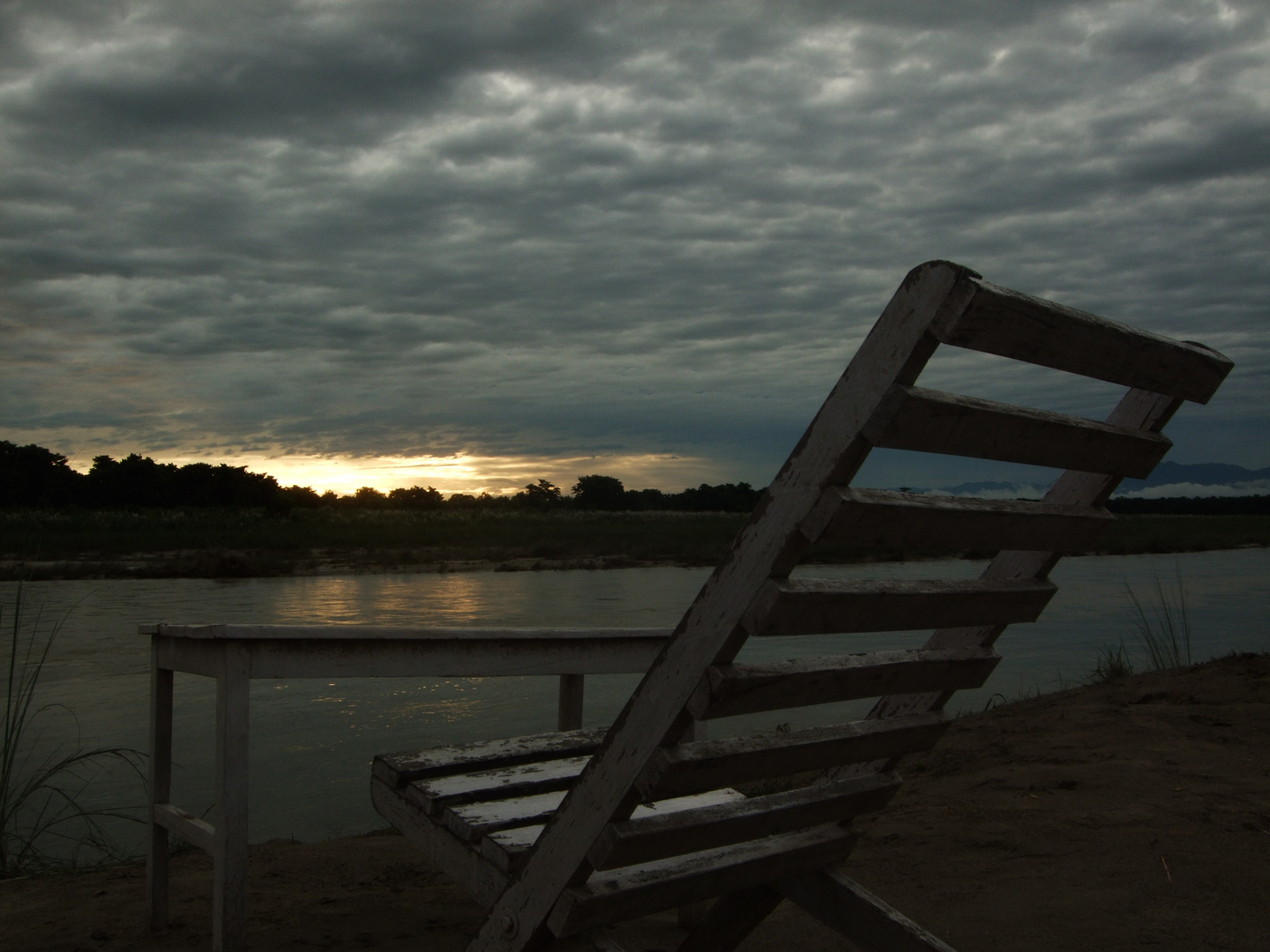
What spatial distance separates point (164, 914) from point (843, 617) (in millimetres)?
2434

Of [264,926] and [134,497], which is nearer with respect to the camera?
[264,926]

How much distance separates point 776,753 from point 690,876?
1.04 ft

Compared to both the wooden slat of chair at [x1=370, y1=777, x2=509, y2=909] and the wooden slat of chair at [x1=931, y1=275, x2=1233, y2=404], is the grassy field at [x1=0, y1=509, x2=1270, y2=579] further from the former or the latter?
the wooden slat of chair at [x1=931, y1=275, x2=1233, y2=404]

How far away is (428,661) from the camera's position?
248 cm

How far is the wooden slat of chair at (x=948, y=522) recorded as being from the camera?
1.09 m

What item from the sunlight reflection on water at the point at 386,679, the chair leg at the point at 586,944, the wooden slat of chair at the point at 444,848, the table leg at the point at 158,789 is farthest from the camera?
the sunlight reflection on water at the point at 386,679

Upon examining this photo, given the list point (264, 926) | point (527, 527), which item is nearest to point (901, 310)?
point (264, 926)

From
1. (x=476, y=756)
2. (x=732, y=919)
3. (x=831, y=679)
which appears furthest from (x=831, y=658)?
(x=476, y=756)

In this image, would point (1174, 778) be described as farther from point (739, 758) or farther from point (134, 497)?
point (134, 497)

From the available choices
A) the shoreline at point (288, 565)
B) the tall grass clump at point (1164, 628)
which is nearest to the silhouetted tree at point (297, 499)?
the shoreline at point (288, 565)

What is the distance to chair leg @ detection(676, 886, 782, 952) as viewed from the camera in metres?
1.87

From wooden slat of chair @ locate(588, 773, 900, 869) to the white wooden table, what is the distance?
2.85 feet

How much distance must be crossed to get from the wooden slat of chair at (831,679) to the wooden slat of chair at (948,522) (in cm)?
21

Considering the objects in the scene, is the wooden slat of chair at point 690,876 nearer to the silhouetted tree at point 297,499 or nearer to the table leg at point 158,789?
the table leg at point 158,789
